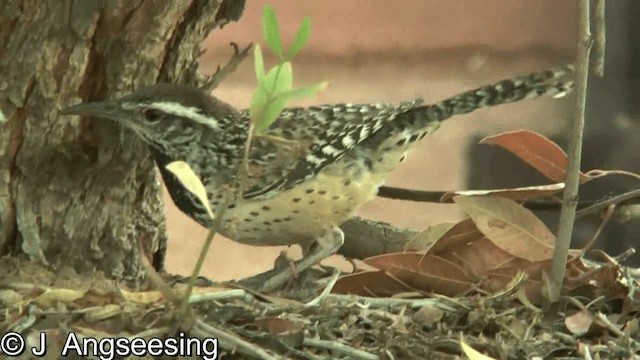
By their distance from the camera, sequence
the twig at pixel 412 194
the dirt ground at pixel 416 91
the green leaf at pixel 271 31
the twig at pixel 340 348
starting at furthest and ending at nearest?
the dirt ground at pixel 416 91
the twig at pixel 412 194
the twig at pixel 340 348
the green leaf at pixel 271 31

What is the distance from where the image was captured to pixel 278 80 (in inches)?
29.2

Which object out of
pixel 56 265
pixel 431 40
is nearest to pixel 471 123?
pixel 431 40

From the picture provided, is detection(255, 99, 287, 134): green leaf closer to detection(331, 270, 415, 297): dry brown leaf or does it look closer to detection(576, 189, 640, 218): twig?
detection(331, 270, 415, 297): dry brown leaf

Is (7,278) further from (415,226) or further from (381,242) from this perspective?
(415,226)

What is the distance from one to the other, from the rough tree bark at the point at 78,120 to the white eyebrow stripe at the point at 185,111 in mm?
37

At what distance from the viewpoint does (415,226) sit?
1849 mm

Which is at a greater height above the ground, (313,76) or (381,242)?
(313,76)

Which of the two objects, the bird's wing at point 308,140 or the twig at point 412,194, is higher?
the bird's wing at point 308,140

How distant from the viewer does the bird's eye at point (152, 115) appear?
3.58ft

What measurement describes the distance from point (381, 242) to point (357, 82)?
0.58m

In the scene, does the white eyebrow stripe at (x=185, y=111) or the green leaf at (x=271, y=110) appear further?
the white eyebrow stripe at (x=185, y=111)

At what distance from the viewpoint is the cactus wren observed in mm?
1134

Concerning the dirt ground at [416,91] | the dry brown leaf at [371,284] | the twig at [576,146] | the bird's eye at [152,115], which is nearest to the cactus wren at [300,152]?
the bird's eye at [152,115]

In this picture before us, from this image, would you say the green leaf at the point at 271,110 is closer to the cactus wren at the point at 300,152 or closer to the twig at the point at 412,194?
the cactus wren at the point at 300,152
